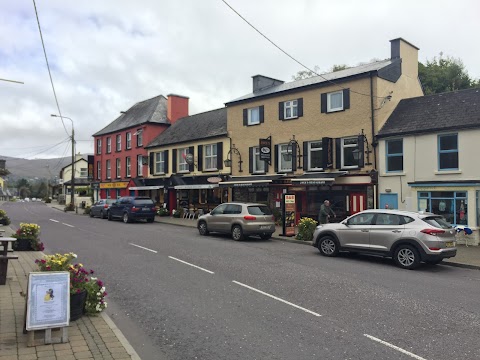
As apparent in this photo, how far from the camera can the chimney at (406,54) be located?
2139 centimetres

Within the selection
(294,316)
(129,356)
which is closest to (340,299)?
(294,316)

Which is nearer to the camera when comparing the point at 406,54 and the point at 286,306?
the point at 286,306

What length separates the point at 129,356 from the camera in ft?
15.1

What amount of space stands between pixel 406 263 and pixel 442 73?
24255 millimetres

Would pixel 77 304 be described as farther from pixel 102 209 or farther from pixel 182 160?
pixel 182 160

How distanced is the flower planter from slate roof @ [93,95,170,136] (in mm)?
31279

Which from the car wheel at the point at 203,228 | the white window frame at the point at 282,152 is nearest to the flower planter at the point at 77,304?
the car wheel at the point at 203,228

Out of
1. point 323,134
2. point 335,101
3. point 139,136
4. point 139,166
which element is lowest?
point 139,166

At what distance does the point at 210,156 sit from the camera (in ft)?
94.6

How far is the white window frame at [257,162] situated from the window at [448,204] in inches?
390

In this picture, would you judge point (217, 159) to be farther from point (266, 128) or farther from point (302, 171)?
point (302, 171)

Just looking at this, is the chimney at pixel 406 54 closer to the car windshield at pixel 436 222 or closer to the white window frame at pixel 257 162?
the white window frame at pixel 257 162

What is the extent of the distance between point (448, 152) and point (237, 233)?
9.31m

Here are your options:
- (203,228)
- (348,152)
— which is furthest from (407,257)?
(348,152)
